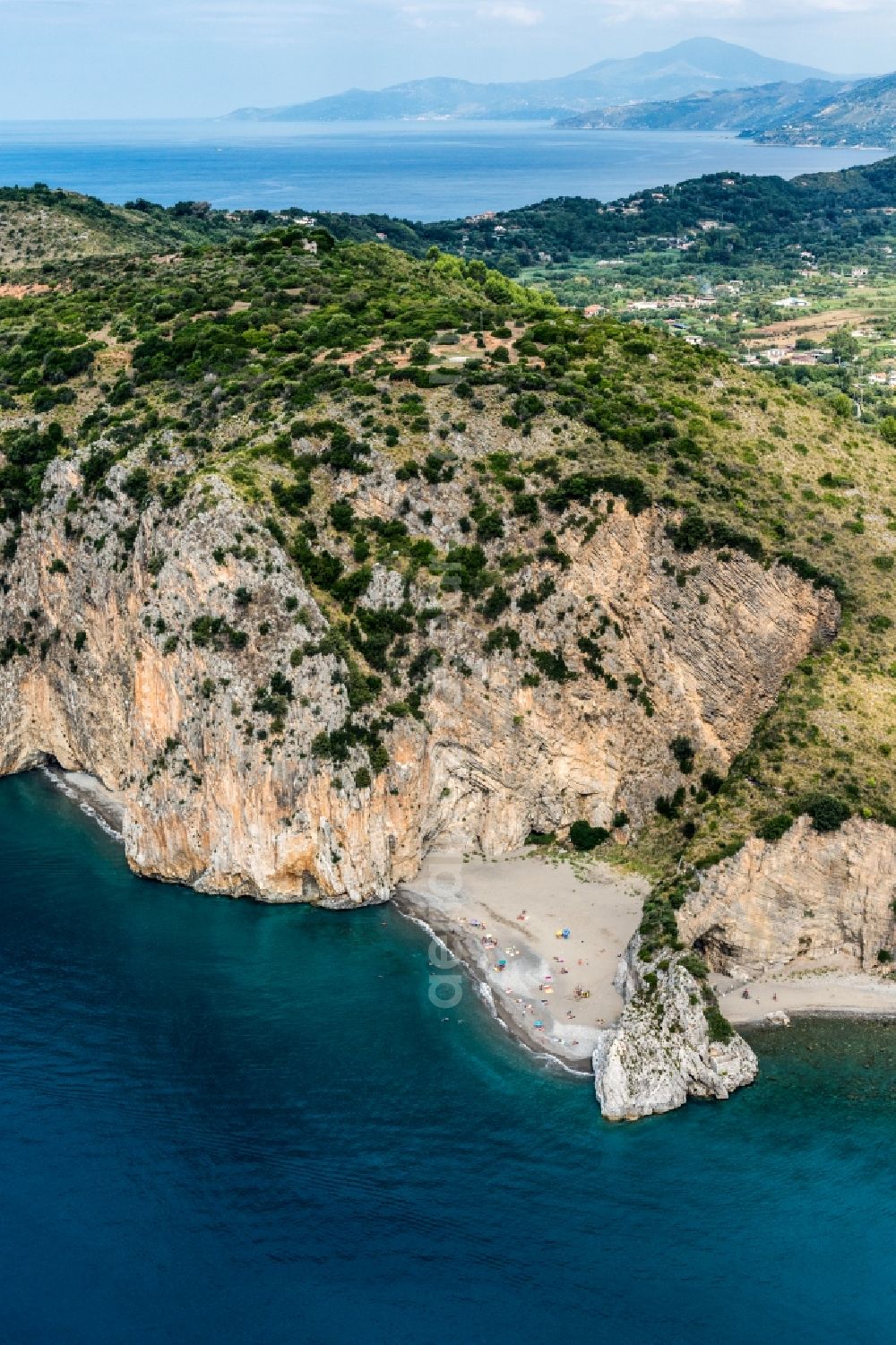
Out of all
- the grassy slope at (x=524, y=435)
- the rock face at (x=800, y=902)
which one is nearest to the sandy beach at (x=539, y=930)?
the grassy slope at (x=524, y=435)

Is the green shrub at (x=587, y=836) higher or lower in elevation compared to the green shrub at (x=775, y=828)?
lower

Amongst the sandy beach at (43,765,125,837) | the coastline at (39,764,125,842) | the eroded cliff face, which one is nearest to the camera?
the eroded cliff face

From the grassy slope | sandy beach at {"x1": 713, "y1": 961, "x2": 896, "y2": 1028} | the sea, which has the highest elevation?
the grassy slope

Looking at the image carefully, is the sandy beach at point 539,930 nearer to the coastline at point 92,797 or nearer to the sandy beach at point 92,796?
the coastline at point 92,797

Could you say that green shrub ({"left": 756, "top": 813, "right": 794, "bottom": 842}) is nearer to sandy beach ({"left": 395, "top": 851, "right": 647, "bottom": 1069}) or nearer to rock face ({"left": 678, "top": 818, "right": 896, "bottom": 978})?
rock face ({"left": 678, "top": 818, "right": 896, "bottom": 978})

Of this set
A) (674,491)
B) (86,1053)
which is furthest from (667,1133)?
(674,491)

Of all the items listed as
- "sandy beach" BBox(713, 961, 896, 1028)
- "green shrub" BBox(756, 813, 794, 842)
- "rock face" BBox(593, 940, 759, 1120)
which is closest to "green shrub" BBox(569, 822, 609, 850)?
"sandy beach" BBox(713, 961, 896, 1028)

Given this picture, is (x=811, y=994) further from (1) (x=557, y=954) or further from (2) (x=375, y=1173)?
(2) (x=375, y=1173)
